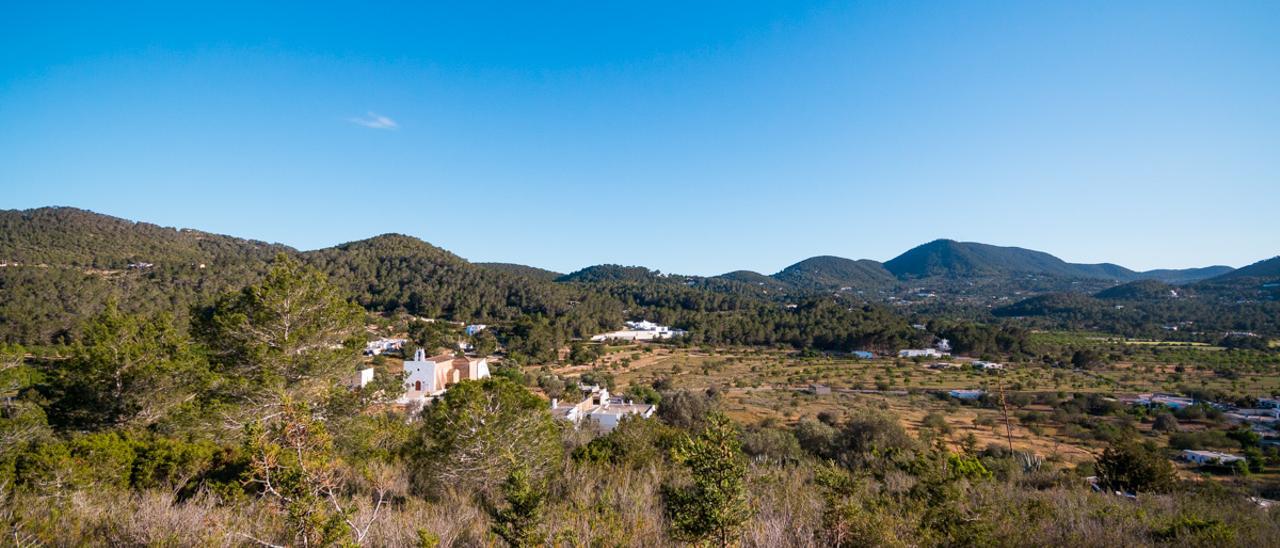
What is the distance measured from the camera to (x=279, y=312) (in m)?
11.4

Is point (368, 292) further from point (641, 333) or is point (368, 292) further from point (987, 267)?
point (987, 267)

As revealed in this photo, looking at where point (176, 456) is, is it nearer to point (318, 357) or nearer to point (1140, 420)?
point (318, 357)

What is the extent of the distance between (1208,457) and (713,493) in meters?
23.8

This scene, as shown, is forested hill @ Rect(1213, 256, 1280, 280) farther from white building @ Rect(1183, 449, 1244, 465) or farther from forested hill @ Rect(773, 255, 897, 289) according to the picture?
white building @ Rect(1183, 449, 1244, 465)

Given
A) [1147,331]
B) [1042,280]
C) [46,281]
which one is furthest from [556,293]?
[1042,280]

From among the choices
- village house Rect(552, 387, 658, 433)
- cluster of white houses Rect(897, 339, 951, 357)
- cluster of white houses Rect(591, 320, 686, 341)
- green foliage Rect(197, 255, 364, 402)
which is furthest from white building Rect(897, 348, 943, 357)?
green foliage Rect(197, 255, 364, 402)

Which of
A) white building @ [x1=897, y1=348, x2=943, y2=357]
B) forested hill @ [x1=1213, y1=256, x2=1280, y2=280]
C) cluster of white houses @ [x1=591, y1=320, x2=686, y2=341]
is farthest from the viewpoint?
forested hill @ [x1=1213, y1=256, x2=1280, y2=280]

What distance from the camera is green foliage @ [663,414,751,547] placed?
3980 mm

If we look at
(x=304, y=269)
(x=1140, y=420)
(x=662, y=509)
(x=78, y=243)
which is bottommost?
(x=1140, y=420)

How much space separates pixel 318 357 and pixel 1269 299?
421 ft

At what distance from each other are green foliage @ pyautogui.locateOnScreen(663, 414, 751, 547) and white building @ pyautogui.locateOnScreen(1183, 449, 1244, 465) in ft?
75.0

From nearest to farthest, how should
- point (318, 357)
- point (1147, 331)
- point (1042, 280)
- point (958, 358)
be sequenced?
point (318, 357)
point (958, 358)
point (1147, 331)
point (1042, 280)

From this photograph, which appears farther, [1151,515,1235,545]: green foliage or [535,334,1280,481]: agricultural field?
[535,334,1280,481]: agricultural field

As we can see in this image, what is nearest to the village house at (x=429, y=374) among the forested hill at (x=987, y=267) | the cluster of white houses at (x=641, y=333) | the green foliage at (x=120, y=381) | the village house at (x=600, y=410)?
the village house at (x=600, y=410)
